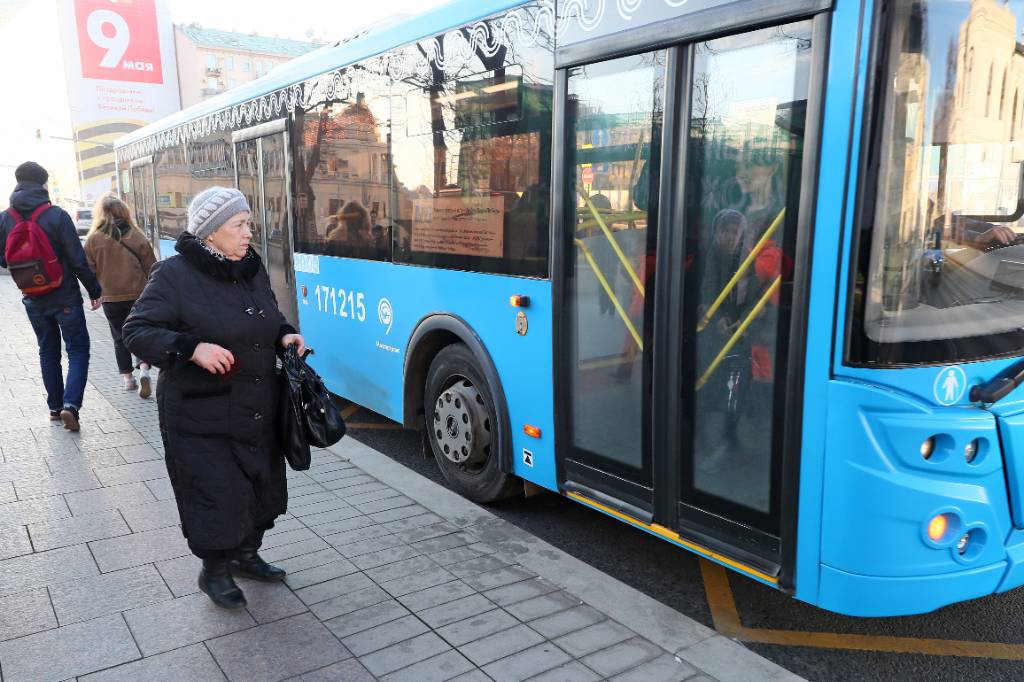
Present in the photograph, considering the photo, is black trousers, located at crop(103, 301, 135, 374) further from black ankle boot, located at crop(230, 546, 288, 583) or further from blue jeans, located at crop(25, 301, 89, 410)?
black ankle boot, located at crop(230, 546, 288, 583)

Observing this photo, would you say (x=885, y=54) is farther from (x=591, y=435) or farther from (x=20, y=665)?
(x=20, y=665)

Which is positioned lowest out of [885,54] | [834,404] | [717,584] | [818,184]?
[717,584]

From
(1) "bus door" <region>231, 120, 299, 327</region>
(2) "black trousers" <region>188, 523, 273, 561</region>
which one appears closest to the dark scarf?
(2) "black trousers" <region>188, 523, 273, 561</region>

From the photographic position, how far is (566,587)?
3.60 metres

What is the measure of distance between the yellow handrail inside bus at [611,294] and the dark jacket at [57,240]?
14.2 ft

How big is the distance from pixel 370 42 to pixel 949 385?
4336mm

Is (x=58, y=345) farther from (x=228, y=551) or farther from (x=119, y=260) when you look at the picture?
(x=228, y=551)

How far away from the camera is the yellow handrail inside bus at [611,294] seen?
348 centimetres

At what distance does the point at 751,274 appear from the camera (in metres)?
2.99

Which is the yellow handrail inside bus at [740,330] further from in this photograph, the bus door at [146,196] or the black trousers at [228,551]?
the bus door at [146,196]

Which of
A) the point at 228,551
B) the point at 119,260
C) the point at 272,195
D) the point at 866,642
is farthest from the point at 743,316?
the point at 119,260

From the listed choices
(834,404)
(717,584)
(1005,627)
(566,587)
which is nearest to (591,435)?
(566,587)

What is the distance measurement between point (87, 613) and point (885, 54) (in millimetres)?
3803

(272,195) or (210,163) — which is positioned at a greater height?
(210,163)
